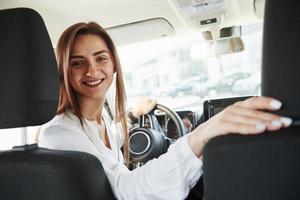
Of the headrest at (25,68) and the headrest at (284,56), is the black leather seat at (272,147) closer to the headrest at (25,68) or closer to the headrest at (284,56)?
the headrest at (284,56)

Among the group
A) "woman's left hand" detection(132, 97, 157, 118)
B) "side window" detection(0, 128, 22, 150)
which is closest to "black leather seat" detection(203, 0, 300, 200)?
"woman's left hand" detection(132, 97, 157, 118)

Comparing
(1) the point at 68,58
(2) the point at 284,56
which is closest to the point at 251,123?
(2) the point at 284,56

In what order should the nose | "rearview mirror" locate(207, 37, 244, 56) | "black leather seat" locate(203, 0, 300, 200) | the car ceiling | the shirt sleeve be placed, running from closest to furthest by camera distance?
"black leather seat" locate(203, 0, 300, 200), the shirt sleeve, the nose, the car ceiling, "rearview mirror" locate(207, 37, 244, 56)

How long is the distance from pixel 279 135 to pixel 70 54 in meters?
1.02

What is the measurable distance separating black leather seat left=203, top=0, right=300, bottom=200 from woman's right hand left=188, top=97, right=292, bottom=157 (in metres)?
0.02

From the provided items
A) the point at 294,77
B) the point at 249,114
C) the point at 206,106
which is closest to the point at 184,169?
the point at 249,114

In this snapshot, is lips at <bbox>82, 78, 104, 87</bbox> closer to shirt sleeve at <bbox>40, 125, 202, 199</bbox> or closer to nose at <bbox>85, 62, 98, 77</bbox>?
nose at <bbox>85, 62, 98, 77</bbox>

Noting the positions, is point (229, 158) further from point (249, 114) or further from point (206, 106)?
point (206, 106)

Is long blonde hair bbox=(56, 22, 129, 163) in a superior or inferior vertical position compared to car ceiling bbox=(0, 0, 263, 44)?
inferior

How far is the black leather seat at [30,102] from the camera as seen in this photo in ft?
3.21

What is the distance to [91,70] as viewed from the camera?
155 cm

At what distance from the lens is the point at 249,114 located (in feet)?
2.44

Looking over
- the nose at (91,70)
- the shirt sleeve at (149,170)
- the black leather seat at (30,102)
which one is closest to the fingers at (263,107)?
the shirt sleeve at (149,170)

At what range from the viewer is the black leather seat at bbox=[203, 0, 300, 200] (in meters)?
0.67
